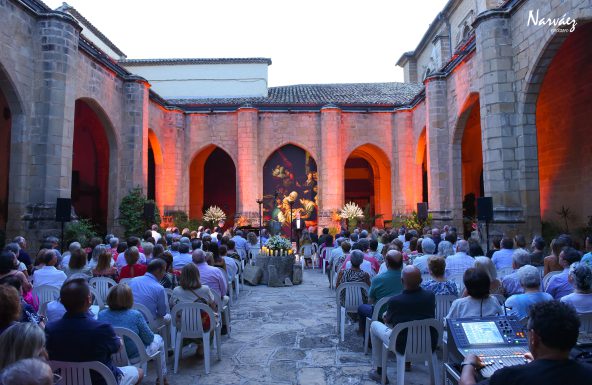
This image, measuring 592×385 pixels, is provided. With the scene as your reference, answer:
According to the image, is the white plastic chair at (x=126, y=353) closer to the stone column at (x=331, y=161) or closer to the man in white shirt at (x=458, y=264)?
the man in white shirt at (x=458, y=264)

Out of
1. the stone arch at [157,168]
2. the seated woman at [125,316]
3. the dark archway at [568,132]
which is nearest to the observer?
the seated woman at [125,316]

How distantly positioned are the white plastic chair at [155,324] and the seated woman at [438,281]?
297 centimetres

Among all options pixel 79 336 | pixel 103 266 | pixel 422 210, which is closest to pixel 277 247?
pixel 103 266

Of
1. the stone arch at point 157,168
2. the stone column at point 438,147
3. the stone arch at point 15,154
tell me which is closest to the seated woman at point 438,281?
the stone arch at point 15,154

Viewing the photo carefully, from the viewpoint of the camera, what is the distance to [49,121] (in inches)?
398

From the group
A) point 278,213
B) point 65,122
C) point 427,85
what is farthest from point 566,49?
point 65,122

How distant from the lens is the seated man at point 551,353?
169 cm

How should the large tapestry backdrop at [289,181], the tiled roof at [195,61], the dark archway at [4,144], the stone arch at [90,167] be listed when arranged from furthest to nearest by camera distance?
the tiled roof at [195,61] → the large tapestry backdrop at [289,181] → the stone arch at [90,167] → the dark archway at [4,144]

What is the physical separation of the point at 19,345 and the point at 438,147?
46.9 feet

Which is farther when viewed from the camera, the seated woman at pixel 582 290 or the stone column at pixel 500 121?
the stone column at pixel 500 121

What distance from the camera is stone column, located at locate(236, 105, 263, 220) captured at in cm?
1877

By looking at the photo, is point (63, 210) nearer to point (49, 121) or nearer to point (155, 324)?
point (49, 121)

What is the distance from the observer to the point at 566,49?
1195 cm

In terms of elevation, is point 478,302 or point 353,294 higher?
point 478,302
